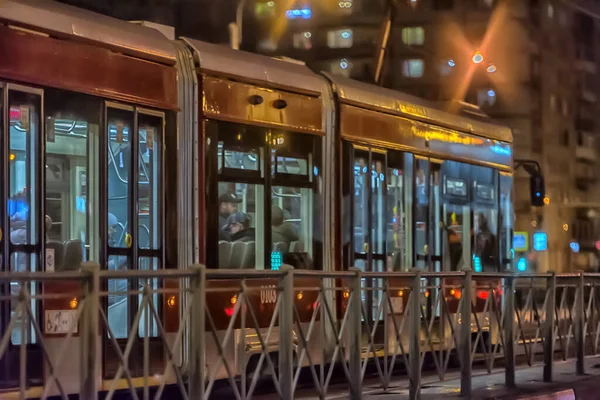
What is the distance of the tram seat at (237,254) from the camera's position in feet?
35.3

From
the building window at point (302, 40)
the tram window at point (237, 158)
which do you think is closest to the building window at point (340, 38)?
the building window at point (302, 40)

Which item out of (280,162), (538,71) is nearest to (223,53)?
(280,162)

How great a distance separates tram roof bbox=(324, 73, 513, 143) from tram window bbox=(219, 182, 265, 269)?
224 centimetres

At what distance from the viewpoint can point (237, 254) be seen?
10875mm

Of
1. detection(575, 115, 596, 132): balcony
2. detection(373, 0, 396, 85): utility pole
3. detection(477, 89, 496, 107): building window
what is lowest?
detection(373, 0, 396, 85): utility pole

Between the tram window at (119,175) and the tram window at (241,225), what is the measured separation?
1.40 metres

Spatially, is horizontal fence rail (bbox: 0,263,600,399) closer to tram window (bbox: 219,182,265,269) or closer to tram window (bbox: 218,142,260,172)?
tram window (bbox: 219,182,265,269)

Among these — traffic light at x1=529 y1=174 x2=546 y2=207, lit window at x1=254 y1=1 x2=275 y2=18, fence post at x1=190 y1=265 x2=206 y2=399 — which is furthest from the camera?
lit window at x1=254 y1=1 x2=275 y2=18

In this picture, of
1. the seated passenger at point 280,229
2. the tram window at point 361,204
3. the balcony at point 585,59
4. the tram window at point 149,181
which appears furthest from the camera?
the balcony at point 585,59

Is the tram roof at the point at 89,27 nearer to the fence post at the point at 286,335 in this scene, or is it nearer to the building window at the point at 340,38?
the fence post at the point at 286,335

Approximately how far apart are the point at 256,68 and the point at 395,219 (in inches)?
135

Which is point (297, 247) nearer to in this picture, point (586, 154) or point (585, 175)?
point (586, 154)

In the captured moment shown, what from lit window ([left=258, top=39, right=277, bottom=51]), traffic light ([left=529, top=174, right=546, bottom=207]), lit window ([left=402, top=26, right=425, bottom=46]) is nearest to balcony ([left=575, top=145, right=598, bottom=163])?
lit window ([left=402, top=26, right=425, bottom=46])

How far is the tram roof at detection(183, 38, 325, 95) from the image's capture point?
34.7 ft
